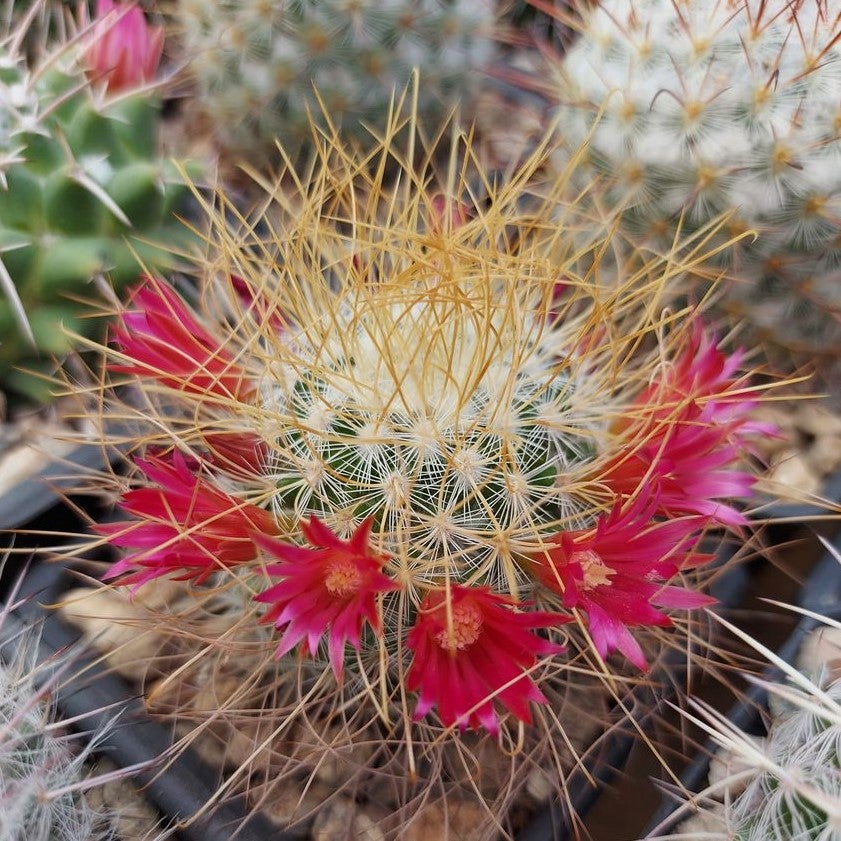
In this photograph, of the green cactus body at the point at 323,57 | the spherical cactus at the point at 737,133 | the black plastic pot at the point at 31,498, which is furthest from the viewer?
the green cactus body at the point at 323,57

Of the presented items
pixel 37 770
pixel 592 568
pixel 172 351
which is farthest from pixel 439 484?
pixel 37 770

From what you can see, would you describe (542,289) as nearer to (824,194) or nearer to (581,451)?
(581,451)

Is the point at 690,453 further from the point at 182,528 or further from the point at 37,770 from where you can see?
the point at 37,770

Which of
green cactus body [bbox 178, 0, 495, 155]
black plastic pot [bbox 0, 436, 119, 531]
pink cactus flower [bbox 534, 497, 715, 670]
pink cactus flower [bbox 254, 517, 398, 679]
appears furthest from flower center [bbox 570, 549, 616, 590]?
green cactus body [bbox 178, 0, 495, 155]

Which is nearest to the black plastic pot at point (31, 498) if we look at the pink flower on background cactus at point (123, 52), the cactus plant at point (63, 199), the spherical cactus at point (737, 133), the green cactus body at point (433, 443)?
the cactus plant at point (63, 199)

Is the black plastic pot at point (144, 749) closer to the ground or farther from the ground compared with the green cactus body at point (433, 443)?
closer to the ground

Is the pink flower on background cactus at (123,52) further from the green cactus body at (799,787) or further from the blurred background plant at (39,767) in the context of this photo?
the green cactus body at (799,787)
